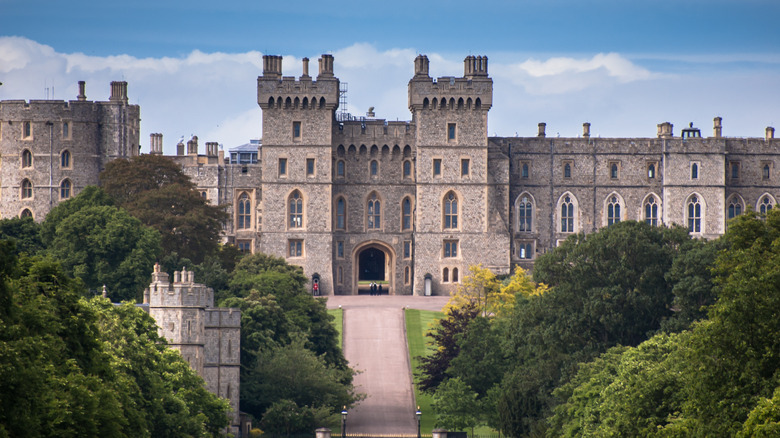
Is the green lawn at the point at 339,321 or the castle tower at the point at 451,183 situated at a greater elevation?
the castle tower at the point at 451,183

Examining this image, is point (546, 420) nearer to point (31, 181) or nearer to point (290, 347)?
point (290, 347)

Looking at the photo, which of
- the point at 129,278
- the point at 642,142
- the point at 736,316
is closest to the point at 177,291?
the point at 129,278

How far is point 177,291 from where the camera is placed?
4675 centimetres

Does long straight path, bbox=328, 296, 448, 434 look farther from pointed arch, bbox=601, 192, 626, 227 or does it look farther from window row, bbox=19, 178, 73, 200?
window row, bbox=19, 178, 73, 200

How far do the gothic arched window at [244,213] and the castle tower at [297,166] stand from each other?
394 cm

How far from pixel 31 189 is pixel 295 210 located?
46.6 ft

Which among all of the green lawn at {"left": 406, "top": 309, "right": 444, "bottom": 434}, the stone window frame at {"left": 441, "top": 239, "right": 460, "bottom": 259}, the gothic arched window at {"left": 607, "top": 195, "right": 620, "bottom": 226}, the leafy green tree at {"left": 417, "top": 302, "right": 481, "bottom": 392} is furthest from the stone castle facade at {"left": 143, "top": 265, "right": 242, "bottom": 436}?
the gothic arched window at {"left": 607, "top": 195, "right": 620, "bottom": 226}

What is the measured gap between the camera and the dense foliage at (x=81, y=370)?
25.9 m

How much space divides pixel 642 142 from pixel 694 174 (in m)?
3.49

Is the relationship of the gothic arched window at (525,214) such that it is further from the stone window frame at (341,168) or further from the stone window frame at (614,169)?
the stone window frame at (341,168)

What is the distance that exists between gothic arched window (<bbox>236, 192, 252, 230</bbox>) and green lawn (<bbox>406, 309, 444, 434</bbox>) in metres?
14.7

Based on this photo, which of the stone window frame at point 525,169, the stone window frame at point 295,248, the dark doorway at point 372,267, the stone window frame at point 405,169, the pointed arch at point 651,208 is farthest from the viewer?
the dark doorway at point 372,267

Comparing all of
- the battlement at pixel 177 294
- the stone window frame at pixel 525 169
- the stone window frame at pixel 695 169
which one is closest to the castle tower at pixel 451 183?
the stone window frame at pixel 525 169

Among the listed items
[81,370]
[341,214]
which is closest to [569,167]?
[341,214]
